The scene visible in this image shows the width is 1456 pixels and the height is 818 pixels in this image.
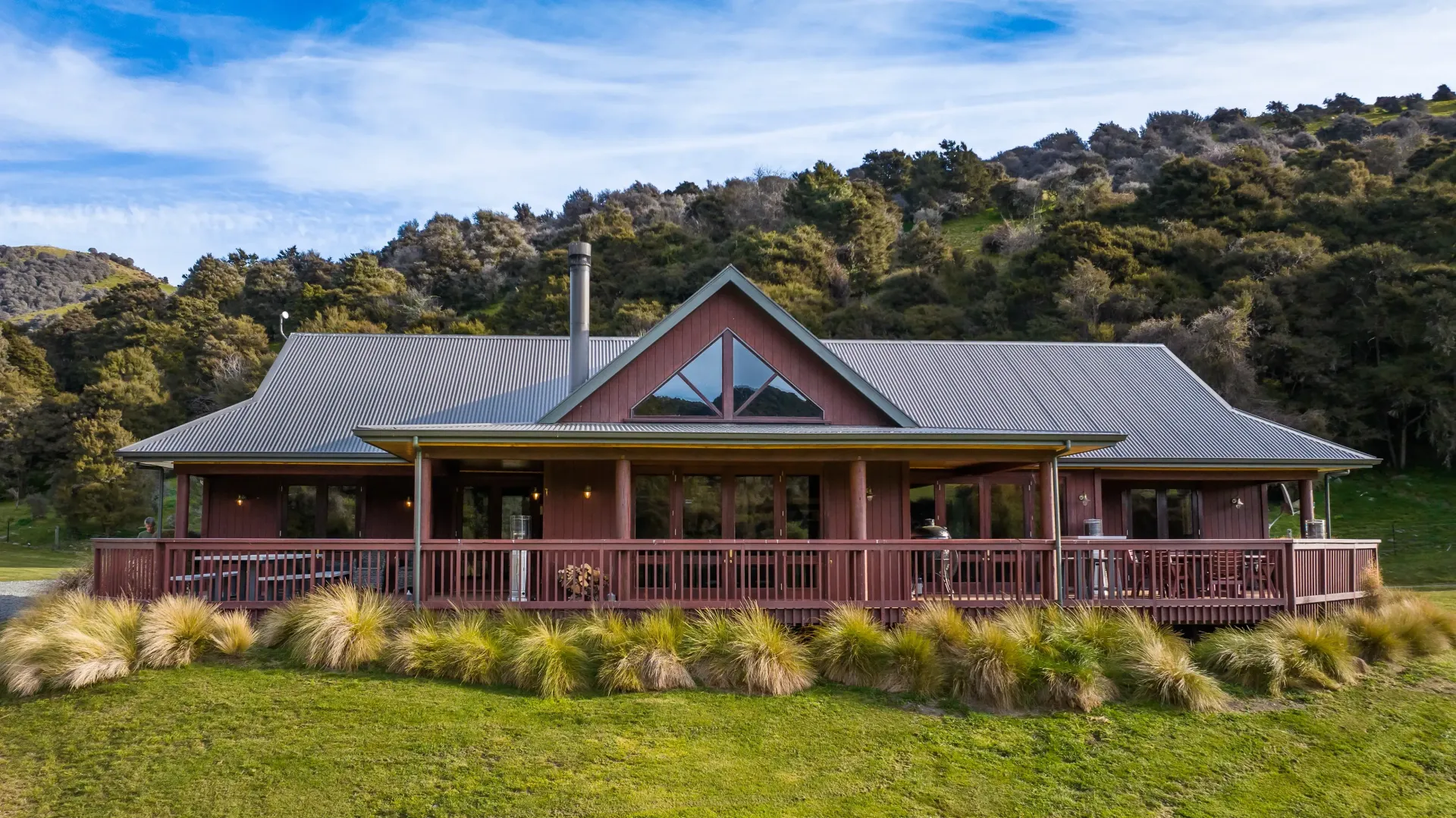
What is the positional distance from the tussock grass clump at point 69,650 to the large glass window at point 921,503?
1287 cm

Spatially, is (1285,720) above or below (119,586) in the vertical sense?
below

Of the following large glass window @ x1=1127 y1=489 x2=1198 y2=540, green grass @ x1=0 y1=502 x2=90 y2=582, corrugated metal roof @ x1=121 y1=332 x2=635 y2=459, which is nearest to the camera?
corrugated metal roof @ x1=121 y1=332 x2=635 y2=459

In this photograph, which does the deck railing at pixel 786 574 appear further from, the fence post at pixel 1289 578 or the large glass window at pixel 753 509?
the large glass window at pixel 753 509

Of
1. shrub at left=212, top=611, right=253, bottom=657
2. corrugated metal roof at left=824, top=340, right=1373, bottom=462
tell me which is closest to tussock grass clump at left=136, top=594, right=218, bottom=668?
shrub at left=212, top=611, right=253, bottom=657

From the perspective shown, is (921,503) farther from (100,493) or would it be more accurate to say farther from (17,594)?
(100,493)

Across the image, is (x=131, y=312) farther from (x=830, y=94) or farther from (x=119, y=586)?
(x=119, y=586)

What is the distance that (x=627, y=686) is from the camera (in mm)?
11266

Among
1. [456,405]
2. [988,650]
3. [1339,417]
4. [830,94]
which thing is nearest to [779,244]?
[830,94]

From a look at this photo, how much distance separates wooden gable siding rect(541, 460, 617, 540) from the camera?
17.1 metres

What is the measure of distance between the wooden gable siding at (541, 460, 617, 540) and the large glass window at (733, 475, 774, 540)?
2089 mm

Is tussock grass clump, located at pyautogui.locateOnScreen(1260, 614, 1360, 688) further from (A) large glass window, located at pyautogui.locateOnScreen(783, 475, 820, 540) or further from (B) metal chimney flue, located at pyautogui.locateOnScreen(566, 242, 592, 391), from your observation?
(B) metal chimney flue, located at pyautogui.locateOnScreen(566, 242, 592, 391)

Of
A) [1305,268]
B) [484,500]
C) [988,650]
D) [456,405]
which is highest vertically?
[1305,268]

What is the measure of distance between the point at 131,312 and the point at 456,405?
4890 cm

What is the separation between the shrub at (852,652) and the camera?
39.2ft
